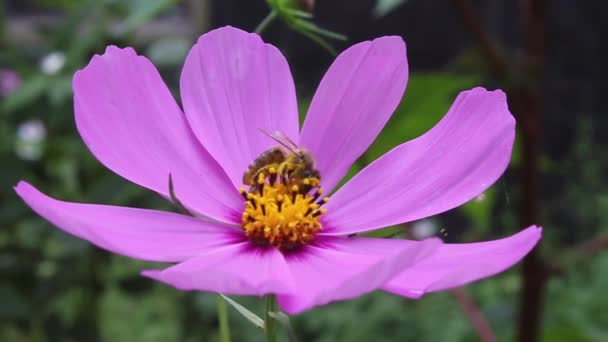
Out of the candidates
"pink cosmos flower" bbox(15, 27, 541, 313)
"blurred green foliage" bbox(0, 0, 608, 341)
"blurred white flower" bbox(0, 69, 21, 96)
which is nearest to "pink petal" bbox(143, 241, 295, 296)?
"pink cosmos flower" bbox(15, 27, 541, 313)

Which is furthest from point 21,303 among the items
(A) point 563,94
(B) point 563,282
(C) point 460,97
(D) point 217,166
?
(A) point 563,94

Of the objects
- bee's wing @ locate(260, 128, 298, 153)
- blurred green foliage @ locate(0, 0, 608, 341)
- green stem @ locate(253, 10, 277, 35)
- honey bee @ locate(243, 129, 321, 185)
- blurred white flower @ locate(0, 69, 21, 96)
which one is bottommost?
blurred green foliage @ locate(0, 0, 608, 341)

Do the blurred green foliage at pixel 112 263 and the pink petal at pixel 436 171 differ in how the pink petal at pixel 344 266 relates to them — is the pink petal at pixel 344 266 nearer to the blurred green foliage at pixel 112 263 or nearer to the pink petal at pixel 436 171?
the pink petal at pixel 436 171

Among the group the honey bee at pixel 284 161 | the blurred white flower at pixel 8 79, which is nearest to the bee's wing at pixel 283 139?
the honey bee at pixel 284 161

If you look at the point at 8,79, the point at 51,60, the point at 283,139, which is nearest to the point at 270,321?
the point at 283,139

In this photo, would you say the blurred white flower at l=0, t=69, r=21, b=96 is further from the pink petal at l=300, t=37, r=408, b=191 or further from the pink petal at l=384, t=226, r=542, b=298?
the pink petal at l=384, t=226, r=542, b=298

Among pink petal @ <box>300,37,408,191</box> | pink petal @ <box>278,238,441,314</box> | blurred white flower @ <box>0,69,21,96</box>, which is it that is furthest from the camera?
blurred white flower @ <box>0,69,21,96</box>
